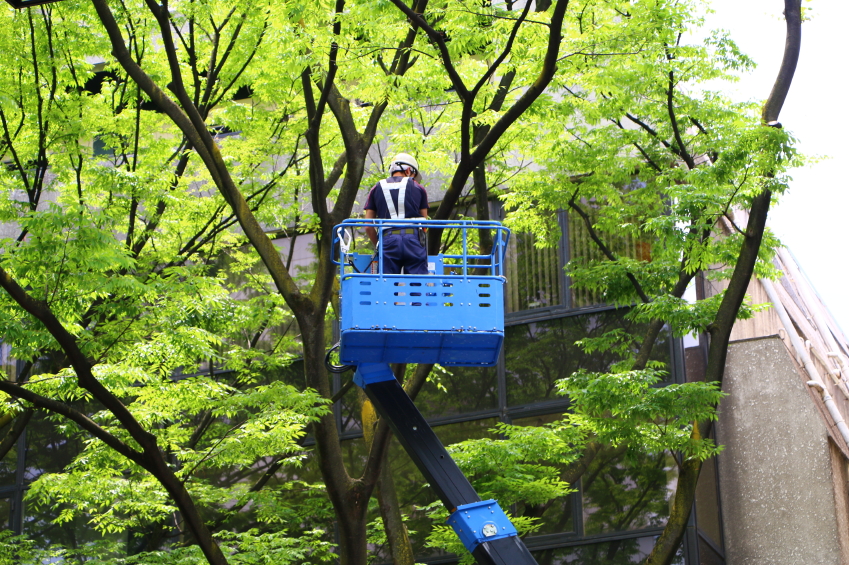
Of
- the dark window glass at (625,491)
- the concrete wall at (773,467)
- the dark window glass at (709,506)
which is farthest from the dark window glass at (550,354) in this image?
the dark window glass at (709,506)

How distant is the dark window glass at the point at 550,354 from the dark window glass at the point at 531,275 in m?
0.42

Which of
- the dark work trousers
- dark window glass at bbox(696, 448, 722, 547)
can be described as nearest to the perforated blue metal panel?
the dark work trousers

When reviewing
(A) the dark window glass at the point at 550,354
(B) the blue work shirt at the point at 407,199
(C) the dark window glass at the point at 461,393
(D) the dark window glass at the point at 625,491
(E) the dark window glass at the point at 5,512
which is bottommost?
(E) the dark window glass at the point at 5,512

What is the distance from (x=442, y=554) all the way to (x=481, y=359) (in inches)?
342

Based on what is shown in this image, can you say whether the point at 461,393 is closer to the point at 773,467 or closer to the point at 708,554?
the point at 708,554

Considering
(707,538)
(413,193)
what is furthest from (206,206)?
(707,538)

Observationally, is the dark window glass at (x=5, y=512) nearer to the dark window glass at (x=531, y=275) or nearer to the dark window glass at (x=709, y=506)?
the dark window glass at (x=531, y=275)

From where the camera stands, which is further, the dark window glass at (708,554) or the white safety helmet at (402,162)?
the dark window glass at (708,554)

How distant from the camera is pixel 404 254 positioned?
27.5ft

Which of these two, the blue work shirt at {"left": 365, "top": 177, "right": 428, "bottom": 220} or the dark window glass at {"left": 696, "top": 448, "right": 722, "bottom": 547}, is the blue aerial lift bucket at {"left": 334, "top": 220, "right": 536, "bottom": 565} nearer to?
the blue work shirt at {"left": 365, "top": 177, "right": 428, "bottom": 220}

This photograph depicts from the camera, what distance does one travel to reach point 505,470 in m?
12.4

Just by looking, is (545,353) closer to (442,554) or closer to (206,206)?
(442,554)

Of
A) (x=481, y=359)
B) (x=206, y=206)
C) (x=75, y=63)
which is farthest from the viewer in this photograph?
(x=206, y=206)

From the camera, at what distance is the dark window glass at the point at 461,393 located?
55.5ft
